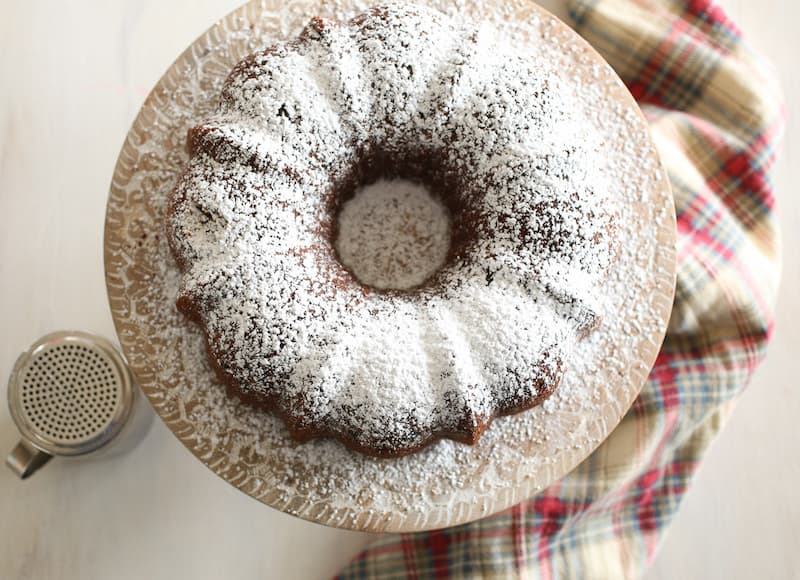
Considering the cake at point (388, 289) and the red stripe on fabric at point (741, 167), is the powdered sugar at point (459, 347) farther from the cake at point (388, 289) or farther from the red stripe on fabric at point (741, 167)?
the red stripe on fabric at point (741, 167)

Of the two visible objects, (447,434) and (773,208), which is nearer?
(447,434)

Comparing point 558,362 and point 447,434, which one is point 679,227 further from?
point 447,434

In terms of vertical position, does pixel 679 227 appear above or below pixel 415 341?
above

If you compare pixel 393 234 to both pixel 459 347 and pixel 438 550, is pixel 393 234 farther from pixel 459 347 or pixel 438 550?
pixel 438 550

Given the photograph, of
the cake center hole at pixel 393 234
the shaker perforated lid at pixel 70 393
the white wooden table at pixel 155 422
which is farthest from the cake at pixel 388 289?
the white wooden table at pixel 155 422

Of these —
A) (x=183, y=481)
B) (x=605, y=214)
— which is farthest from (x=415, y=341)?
(x=183, y=481)

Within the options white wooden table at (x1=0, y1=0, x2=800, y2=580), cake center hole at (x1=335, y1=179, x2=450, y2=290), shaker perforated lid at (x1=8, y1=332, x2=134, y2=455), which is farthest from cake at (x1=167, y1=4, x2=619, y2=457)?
white wooden table at (x1=0, y1=0, x2=800, y2=580)
